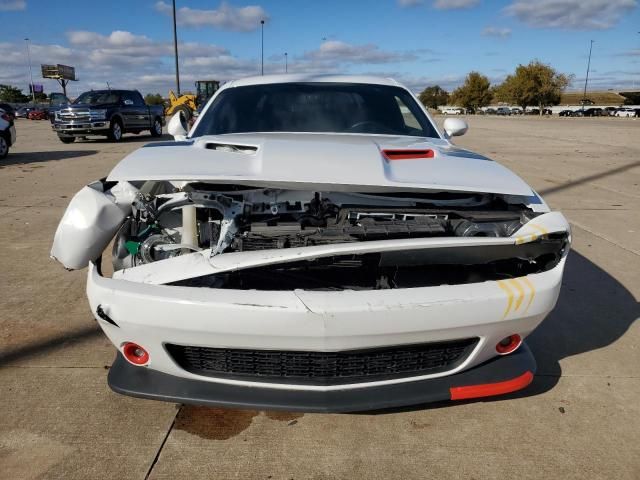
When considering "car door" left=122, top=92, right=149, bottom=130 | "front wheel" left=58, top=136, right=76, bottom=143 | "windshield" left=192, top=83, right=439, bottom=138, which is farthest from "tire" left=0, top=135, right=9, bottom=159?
"windshield" left=192, top=83, right=439, bottom=138

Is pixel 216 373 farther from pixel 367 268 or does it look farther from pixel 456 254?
pixel 456 254

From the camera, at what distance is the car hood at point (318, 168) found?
2.05 meters

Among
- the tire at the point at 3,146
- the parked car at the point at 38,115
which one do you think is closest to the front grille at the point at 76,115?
the tire at the point at 3,146

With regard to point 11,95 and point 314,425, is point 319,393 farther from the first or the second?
point 11,95

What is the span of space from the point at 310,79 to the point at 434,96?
12150 centimetres

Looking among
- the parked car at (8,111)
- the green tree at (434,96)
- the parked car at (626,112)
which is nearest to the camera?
the parked car at (8,111)

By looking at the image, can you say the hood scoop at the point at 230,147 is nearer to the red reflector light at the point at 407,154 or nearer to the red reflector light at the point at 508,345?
the red reflector light at the point at 407,154

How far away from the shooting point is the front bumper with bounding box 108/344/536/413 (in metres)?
1.91

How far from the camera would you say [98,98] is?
15.6 meters

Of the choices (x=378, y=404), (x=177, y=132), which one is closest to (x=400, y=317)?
(x=378, y=404)

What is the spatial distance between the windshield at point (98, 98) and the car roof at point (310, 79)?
13468mm

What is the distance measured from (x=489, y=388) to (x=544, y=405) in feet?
1.67

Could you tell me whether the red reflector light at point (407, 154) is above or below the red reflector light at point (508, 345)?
above

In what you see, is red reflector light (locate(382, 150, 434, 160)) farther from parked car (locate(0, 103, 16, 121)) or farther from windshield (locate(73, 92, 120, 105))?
windshield (locate(73, 92, 120, 105))
